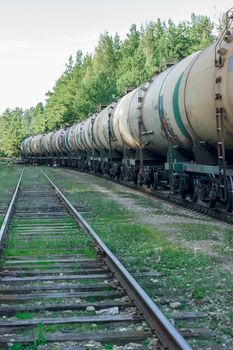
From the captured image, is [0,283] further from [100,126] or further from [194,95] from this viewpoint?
[100,126]

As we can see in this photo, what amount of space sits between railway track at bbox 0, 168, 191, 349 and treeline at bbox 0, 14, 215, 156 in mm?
33343

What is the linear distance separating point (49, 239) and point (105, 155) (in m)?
20.3

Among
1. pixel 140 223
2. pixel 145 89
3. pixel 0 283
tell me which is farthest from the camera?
pixel 145 89

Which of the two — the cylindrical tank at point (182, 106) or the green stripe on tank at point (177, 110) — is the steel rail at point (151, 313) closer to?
the cylindrical tank at point (182, 106)

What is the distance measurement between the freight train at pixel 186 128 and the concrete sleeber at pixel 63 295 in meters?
3.71

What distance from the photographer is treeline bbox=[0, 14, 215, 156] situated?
67.0 meters

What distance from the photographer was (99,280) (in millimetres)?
6770

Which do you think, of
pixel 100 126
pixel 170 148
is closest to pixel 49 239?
pixel 170 148

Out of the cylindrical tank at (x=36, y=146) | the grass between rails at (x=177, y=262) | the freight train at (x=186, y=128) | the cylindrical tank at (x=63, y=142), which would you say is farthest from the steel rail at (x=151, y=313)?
the cylindrical tank at (x=36, y=146)

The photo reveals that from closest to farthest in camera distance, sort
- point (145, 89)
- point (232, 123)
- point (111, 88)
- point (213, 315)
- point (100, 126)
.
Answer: point (213, 315) < point (232, 123) < point (145, 89) < point (100, 126) < point (111, 88)

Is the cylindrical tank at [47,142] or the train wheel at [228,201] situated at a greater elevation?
the cylindrical tank at [47,142]

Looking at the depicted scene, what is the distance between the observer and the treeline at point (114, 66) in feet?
220

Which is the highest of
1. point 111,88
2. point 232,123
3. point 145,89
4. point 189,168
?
point 111,88

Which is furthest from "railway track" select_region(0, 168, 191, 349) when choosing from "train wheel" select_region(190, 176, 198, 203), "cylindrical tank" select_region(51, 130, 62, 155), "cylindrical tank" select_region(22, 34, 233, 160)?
"cylindrical tank" select_region(51, 130, 62, 155)
